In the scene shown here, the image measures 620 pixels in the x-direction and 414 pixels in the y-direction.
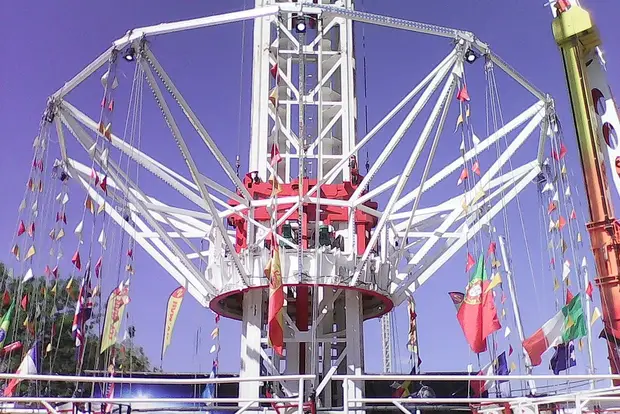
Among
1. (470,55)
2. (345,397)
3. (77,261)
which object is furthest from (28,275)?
(470,55)

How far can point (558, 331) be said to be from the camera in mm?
18891

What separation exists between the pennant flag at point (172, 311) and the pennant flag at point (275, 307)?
175 inches

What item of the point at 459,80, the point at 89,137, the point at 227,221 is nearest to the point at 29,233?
the point at 89,137

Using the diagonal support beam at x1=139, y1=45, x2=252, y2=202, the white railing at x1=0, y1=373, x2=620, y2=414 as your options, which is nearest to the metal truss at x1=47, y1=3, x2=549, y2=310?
the diagonal support beam at x1=139, y1=45, x2=252, y2=202

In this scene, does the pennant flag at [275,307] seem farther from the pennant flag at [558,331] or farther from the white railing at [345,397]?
the pennant flag at [558,331]

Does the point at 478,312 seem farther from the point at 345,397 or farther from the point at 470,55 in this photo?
the point at 345,397

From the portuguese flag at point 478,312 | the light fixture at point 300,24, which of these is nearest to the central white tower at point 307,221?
the light fixture at point 300,24

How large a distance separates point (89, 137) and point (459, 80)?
1107 cm

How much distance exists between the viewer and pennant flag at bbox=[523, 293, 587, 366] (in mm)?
18250

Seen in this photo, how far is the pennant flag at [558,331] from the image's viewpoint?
18250 mm

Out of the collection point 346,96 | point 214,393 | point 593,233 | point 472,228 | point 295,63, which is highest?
point 295,63

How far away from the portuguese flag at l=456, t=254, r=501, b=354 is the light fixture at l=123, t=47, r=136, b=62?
11.1 meters

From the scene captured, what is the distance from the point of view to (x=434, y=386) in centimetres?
2834

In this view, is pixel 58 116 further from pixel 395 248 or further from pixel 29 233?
pixel 395 248
